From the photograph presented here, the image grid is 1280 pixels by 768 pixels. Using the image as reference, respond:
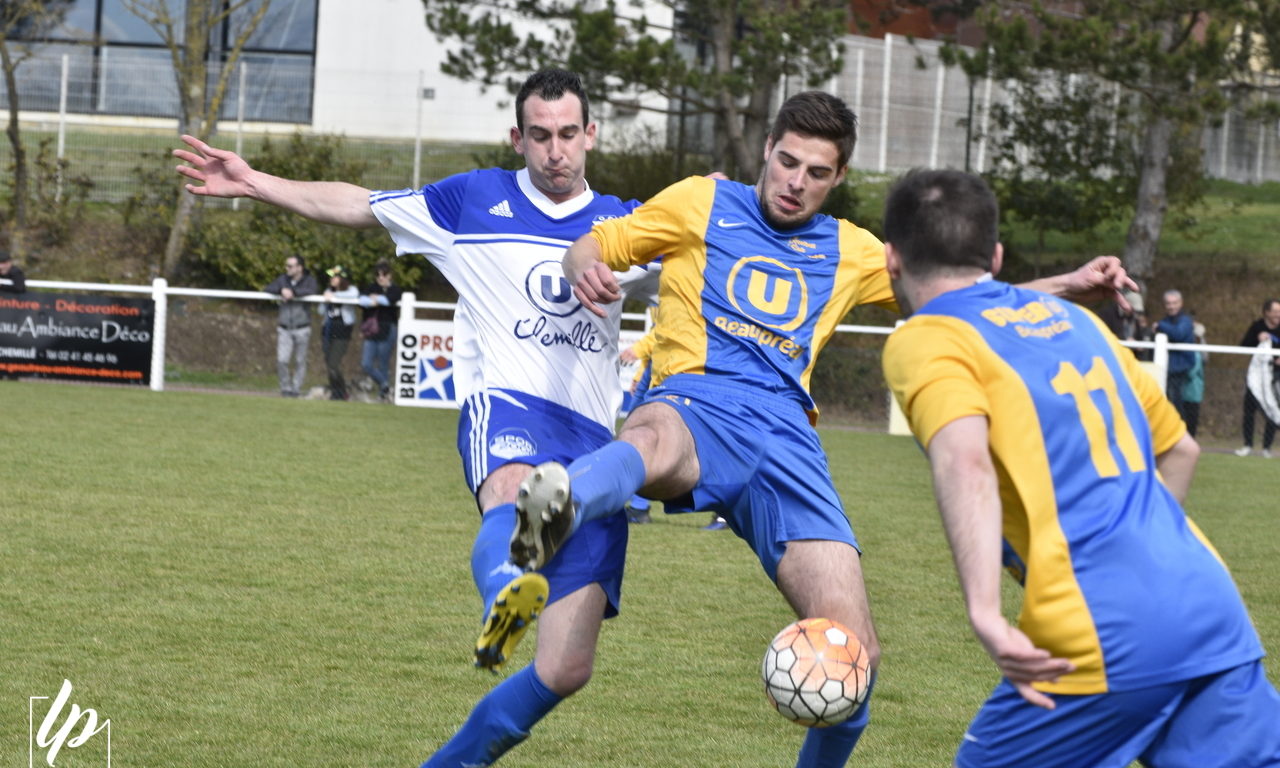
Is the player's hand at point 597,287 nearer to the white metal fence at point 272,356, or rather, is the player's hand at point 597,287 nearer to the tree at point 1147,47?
the white metal fence at point 272,356

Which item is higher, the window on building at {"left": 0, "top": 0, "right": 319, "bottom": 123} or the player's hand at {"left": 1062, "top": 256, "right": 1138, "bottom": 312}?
the window on building at {"left": 0, "top": 0, "right": 319, "bottom": 123}

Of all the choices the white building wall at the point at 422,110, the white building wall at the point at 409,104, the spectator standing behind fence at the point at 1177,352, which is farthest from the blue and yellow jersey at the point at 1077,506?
the white building wall at the point at 409,104

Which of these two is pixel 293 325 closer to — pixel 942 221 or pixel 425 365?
pixel 425 365

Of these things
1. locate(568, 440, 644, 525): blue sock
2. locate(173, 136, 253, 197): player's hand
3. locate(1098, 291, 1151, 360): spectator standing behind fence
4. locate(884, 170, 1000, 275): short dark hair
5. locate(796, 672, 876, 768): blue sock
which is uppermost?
locate(173, 136, 253, 197): player's hand

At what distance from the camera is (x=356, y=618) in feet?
21.5

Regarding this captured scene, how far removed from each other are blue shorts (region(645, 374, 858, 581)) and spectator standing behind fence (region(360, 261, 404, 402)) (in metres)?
14.4

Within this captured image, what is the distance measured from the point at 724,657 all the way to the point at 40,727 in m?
2.64

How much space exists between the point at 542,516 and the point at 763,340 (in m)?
1.05

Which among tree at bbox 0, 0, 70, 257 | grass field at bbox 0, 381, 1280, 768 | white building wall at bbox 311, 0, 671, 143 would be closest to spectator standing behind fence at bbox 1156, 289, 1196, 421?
grass field at bbox 0, 381, 1280, 768

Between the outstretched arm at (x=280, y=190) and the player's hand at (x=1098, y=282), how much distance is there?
6.85ft

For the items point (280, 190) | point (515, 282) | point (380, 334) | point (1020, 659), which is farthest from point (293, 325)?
point (1020, 659)

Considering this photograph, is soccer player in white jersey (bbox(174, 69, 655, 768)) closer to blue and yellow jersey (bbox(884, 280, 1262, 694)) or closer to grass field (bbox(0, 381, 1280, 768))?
grass field (bbox(0, 381, 1280, 768))

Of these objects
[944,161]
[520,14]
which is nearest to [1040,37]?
[520,14]

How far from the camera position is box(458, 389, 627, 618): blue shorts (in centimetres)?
415
